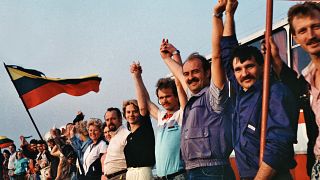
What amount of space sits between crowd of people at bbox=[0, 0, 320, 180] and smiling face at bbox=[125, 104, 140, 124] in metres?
0.01

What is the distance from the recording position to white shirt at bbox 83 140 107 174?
25.0ft

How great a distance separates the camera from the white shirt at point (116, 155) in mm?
6543

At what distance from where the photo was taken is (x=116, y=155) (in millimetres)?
6578

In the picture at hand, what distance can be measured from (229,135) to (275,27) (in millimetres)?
3001

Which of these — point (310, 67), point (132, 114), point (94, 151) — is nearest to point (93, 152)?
point (94, 151)

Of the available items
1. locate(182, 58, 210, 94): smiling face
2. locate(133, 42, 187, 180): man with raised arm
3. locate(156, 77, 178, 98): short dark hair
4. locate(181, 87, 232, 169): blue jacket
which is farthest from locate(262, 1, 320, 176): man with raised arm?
locate(156, 77, 178, 98): short dark hair

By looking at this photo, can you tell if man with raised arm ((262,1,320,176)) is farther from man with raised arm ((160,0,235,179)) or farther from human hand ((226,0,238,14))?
man with raised arm ((160,0,235,179))

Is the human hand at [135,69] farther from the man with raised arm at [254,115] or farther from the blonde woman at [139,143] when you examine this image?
the man with raised arm at [254,115]

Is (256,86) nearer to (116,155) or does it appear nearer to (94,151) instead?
(116,155)

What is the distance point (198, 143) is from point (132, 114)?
76.2 inches

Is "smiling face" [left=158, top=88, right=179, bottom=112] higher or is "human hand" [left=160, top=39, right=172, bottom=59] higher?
"human hand" [left=160, top=39, right=172, bottom=59]

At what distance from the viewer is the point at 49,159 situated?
11508mm

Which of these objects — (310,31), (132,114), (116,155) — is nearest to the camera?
(310,31)

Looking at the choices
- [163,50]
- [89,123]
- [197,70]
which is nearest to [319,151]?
[197,70]
